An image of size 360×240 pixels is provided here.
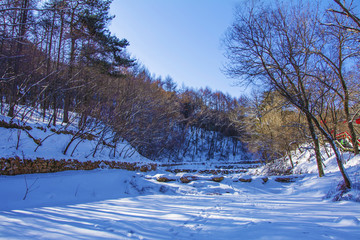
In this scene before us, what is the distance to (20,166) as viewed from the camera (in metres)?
5.99

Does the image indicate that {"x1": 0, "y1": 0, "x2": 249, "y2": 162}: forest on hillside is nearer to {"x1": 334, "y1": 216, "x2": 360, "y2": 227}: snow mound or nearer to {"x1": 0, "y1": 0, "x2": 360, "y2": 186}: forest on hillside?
{"x1": 0, "y1": 0, "x2": 360, "y2": 186}: forest on hillside

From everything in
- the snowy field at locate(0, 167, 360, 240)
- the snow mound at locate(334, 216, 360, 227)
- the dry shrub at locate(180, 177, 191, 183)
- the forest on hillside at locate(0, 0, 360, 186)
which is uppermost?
the forest on hillside at locate(0, 0, 360, 186)

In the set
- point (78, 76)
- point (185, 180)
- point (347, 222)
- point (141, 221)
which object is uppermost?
point (78, 76)

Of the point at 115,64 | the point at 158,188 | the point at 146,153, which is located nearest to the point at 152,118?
the point at 146,153

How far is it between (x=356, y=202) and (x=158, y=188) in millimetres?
5656

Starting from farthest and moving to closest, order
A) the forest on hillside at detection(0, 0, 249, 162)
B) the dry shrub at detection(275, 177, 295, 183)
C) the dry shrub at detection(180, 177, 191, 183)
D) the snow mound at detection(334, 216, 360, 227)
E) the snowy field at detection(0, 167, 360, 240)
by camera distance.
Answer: the dry shrub at detection(275, 177, 295, 183)
the dry shrub at detection(180, 177, 191, 183)
the forest on hillside at detection(0, 0, 249, 162)
the snow mound at detection(334, 216, 360, 227)
the snowy field at detection(0, 167, 360, 240)

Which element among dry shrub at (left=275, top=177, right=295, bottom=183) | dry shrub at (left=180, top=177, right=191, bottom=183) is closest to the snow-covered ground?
dry shrub at (left=180, top=177, right=191, bottom=183)

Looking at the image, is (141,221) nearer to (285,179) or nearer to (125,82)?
(285,179)

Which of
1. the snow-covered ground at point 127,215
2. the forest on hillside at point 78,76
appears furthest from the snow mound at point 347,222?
the forest on hillside at point 78,76

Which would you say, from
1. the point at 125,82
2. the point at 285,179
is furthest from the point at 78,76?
the point at 285,179

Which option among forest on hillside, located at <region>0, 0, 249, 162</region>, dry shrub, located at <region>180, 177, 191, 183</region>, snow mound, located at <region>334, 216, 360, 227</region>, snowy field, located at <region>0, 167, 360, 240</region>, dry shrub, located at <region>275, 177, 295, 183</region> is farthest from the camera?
dry shrub, located at <region>275, 177, 295, 183</region>

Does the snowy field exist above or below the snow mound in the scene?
below

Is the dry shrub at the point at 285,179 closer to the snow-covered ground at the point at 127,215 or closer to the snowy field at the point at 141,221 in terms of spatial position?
the snow-covered ground at the point at 127,215

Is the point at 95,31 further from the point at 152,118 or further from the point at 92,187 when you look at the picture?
the point at 92,187
